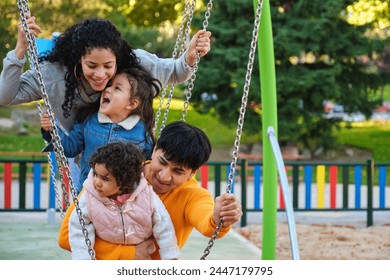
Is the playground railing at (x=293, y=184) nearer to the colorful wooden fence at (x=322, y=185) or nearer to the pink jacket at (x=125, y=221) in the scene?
the colorful wooden fence at (x=322, y=185)

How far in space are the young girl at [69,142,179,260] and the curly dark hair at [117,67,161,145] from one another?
1.16 ft

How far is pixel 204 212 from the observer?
2900mm

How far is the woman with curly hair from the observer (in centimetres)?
315

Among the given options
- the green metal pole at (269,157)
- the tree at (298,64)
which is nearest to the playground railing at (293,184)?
the green metal pole at (269,157)

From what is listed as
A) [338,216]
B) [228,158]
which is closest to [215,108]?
[228,158]

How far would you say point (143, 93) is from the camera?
318 centimetres

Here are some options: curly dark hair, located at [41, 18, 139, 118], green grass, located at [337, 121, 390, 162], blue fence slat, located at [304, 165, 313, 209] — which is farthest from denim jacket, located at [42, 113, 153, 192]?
green grass, located at [337, 121, 390, 162]

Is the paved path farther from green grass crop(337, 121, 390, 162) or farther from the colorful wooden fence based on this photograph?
green grass crop(337, 121, 390, 162)

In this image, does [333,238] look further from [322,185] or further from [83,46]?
[83,46]

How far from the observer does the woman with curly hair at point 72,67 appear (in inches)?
124

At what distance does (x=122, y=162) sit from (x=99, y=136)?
39 cm

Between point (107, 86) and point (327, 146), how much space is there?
14.9 meters

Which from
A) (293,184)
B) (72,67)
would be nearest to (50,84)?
(72,67)

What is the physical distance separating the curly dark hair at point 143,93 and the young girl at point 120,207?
0.35 metres
